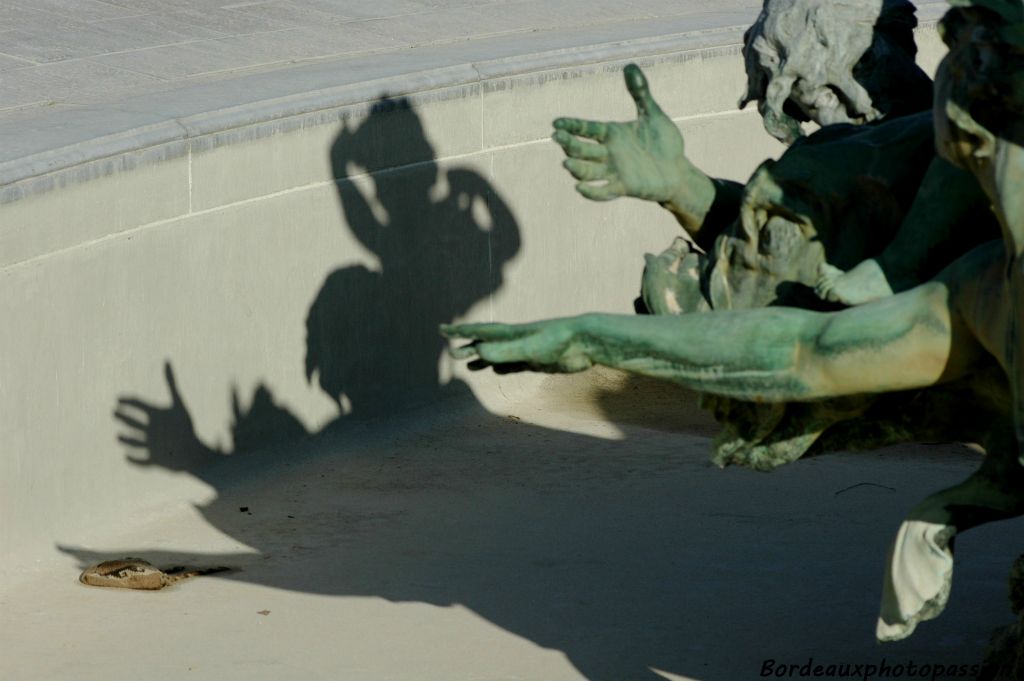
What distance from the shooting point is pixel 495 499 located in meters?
8.72

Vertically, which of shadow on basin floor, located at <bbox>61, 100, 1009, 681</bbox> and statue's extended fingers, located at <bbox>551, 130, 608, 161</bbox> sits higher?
statue's extended fingers, located at <bbox>551, 130, 608, 161</bbox>

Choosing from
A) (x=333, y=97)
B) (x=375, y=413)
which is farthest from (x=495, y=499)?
(x=333, y=97)

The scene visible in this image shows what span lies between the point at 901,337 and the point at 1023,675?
119 centimetres

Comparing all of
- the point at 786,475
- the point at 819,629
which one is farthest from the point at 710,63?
the point at 819,629

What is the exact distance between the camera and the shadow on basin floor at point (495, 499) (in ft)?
24.0

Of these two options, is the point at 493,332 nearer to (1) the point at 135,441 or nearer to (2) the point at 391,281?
(1) the point at 135,441

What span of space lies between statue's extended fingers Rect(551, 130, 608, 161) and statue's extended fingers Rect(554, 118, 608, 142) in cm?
2

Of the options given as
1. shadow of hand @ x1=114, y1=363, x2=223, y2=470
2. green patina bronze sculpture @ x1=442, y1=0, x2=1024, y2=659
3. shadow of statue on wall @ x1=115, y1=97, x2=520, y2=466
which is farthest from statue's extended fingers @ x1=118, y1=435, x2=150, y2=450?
green patina bronze sculpture @ x1=442, y1=0, x2=1024, y2=659

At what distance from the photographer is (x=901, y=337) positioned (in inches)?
211

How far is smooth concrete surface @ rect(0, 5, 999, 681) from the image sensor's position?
287 inches

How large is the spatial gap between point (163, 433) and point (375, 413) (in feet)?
4.04

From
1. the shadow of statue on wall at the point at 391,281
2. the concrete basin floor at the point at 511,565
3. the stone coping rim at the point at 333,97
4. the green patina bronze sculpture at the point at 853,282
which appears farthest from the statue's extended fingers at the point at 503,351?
the shadow of statue on wall at the point at 391,281

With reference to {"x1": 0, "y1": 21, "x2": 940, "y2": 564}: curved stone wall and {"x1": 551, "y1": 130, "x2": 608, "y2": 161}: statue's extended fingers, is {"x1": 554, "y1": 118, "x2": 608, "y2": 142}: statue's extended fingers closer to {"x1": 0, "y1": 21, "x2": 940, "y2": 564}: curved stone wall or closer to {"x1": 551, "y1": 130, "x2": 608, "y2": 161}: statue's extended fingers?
{"x1": 551, "y1": 130, "x2": 608, "y2": 161}: statue's extended fingers

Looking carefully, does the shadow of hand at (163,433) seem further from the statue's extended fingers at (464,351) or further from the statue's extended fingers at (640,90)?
the statue's extended fingers at (464,351)
